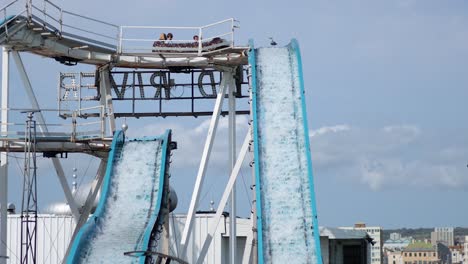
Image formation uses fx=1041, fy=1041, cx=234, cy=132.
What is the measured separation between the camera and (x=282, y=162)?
3491 cm

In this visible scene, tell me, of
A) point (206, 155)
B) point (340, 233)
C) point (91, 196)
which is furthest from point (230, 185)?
point (340, 233)

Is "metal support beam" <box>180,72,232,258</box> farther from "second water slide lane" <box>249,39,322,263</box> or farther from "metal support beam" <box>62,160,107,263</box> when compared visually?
"metal support beam" <box>62,160,107,263</box>

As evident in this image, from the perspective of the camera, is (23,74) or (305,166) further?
(23,74)

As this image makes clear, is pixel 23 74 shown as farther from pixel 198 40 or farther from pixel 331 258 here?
pixel 331 258

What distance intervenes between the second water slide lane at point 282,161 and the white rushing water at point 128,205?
369cm

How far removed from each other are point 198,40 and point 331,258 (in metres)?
11.7

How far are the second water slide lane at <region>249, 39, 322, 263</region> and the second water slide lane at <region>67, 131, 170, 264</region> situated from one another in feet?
11.0

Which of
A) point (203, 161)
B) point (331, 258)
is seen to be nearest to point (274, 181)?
point (203, 161)

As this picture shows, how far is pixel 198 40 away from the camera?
3956cm

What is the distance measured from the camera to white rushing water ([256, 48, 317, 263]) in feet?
107

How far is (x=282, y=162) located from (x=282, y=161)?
5 cm

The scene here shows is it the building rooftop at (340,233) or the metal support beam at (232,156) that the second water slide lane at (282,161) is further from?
the building rooftop at (340,233)

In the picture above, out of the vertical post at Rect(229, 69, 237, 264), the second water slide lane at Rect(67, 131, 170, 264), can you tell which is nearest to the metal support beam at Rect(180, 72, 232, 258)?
the vertical post at Rect(229, 69, 237, 264)

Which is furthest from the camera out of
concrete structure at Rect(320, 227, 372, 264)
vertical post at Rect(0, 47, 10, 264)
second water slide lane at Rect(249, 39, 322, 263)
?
concrete structure at Rect(320, 227, 372, 264)
